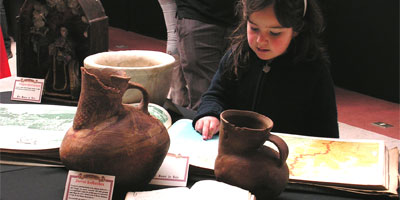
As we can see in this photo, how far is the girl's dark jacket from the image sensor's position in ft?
4.91

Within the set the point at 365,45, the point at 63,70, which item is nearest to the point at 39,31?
the point at 63,70

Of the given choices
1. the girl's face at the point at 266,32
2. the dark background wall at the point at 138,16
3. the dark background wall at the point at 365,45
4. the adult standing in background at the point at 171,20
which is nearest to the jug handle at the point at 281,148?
the girl's face at the point at 266,32

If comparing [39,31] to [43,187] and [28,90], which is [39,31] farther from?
[43,187]

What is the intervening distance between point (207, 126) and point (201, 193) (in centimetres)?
38

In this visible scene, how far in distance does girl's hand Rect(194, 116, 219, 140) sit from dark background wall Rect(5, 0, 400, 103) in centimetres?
287

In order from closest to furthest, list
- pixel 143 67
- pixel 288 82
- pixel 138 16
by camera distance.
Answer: pixel 143 67 < pixel 288 82 < pixel 138 16

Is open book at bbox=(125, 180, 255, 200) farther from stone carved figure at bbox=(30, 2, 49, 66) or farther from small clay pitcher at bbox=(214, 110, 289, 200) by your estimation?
stone carved figure at bbox=(30, 2, 49, 66)

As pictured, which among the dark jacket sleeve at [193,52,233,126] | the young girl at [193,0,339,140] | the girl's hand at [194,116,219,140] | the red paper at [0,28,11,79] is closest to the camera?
the girl's hand at [194,116,219,140]

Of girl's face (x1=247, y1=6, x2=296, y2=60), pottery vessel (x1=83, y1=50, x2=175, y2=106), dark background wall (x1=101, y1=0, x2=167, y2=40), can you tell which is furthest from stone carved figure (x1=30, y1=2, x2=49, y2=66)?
dark background wall (x1=101, y1=0, x2=167, y2=40)

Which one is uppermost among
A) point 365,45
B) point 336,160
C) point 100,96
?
point 100,96

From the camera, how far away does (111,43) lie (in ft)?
19.1

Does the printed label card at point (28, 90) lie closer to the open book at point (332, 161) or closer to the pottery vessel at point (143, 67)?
the pottery vessel at point (143, 67)

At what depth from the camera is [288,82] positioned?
1517 millimetres

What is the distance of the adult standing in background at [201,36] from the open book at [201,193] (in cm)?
141
